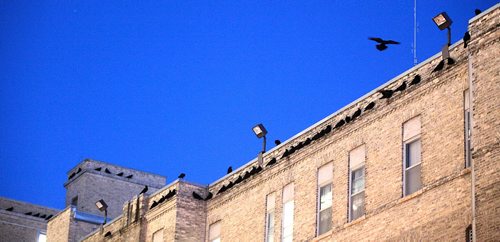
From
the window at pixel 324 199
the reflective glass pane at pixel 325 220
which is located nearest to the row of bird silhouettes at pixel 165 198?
the window at pixel 324 199

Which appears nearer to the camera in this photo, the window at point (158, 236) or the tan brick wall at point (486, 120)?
the tan brick wall at point (486, 120)

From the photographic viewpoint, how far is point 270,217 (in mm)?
46375

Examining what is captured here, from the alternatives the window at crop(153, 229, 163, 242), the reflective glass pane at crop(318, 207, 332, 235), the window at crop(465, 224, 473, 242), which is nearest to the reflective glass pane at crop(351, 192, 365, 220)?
the reflective glass pane at crop(318, 207, 332, 235)

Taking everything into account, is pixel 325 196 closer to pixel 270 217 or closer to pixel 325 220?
pixel 325 220

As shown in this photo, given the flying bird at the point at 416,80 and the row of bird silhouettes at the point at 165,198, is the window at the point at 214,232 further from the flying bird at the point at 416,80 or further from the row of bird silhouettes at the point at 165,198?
the flying bird at the point at 416,80

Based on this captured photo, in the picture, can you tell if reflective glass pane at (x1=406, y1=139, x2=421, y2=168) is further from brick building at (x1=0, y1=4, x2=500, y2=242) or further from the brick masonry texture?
the brick masonry texture

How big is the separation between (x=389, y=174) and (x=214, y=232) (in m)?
11.8

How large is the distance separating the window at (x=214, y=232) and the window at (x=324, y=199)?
7046mm

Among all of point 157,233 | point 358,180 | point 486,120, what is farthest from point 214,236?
point 486,120

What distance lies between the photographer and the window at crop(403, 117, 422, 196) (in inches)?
1535

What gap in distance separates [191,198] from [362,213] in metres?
11.6

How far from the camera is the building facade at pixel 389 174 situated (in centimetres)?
3581

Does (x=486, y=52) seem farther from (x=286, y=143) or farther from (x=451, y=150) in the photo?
(x=286, y=143)

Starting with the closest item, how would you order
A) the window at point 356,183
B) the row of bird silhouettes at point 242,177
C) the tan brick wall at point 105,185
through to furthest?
the window at point 356,183
the row of bird silhouettes at point 242,177
the tan brick wall at point 105,185
